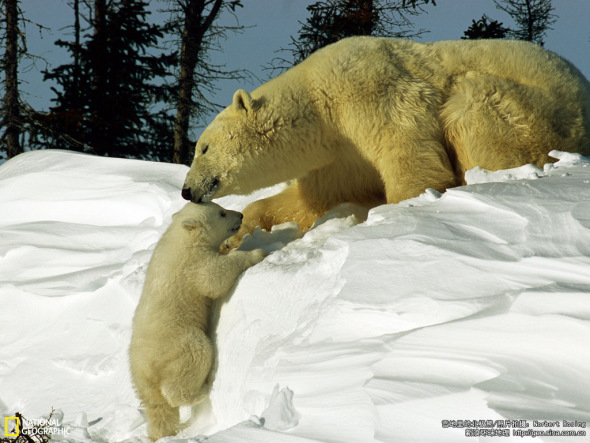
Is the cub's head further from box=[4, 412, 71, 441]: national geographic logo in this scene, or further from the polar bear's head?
box=[4, 412, 71, 441]: national geographic logo

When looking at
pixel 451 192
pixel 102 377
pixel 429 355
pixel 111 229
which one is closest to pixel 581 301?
pixel 429 355

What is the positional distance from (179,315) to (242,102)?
6.36ft

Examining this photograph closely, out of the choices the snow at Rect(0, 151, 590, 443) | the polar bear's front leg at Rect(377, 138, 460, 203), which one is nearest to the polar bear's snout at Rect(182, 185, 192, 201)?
the snow at Rect(0, 151, 590, 443)

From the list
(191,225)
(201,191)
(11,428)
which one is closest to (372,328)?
(191,225)

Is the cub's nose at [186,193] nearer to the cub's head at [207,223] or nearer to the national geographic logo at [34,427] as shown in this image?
the cub's head at [207,223]

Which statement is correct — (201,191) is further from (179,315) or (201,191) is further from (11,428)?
(11,428)

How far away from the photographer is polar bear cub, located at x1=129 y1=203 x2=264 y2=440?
4031 mm

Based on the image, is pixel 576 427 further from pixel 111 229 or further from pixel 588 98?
pixel 111 229

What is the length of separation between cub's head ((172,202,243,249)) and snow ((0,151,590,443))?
0.39 m

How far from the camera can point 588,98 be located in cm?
539

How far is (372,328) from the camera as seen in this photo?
3.29m

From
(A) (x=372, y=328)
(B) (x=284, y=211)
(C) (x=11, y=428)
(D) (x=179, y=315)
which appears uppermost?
(B) (x=284, y=211)

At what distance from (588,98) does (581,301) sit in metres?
2.95

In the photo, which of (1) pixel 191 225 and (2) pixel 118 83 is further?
(2) pixel 118 83
